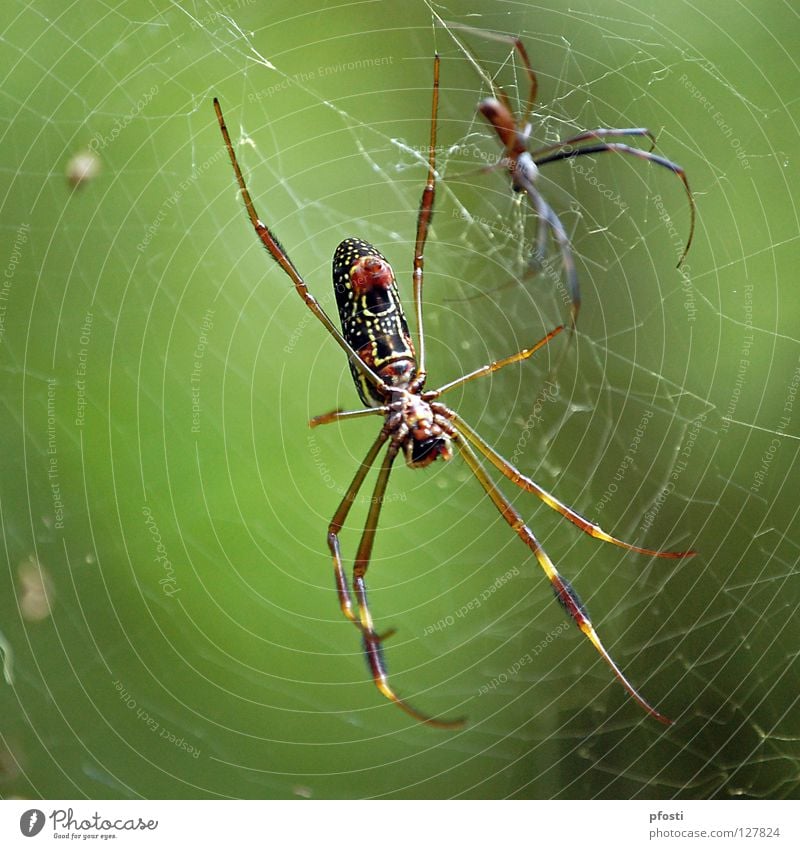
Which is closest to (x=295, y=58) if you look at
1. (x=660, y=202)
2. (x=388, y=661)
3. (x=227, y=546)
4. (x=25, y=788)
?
(x=660, y=202)

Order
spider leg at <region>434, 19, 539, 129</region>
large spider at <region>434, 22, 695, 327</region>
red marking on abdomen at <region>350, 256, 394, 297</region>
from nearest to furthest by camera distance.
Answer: red marking on abdomen at <region>350, 256, 394, 297</region> < large spider at <region>434, 22, 695, 327</region> < spider leg at <region>434, 19, 539, 129</region>

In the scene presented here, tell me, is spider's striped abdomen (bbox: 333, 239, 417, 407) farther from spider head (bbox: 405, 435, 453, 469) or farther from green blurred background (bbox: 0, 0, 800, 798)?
green blurred background (bbox: 0, 0, 800, 798)

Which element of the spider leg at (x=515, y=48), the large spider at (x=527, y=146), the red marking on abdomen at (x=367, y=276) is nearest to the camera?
the red marking on abdomen at (x=367, y=276)

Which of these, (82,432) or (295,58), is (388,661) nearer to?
(82,432)

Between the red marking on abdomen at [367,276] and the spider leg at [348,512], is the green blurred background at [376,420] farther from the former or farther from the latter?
the red marking on abdomen at [367,276]

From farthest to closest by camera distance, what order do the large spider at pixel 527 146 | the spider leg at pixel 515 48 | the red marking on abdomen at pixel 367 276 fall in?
the spider leg at pixel 515 48, the large spider at pixel 527 146, the red marking on abdomen at pixel 367 276

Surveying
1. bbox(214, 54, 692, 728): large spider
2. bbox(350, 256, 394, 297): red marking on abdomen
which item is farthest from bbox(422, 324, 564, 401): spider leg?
bbox(350, 256, 394, 297): red marking on abdomen

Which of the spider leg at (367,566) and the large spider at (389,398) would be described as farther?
the spider leg at (367,566)

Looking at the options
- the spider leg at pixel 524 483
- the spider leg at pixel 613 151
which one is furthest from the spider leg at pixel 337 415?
the spider leg at pixel 613 151
